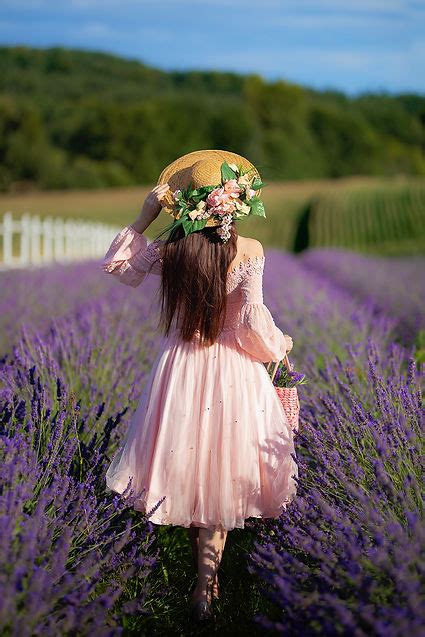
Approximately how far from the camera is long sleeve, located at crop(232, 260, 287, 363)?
2.45 metres

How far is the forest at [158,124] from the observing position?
54.2 meters

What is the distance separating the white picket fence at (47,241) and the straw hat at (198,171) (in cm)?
983

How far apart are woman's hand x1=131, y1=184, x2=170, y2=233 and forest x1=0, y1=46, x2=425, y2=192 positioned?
39435mm

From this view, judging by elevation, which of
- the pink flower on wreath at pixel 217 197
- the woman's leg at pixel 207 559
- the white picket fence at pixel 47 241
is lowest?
the white picket fence at pixel 47 241

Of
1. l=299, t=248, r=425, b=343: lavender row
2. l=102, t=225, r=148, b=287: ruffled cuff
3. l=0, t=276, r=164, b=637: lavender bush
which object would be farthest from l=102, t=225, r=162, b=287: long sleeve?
l=299, t=248, r=425, b=343: lavender row

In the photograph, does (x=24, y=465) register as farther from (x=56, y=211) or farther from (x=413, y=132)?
(x=413, y=132)

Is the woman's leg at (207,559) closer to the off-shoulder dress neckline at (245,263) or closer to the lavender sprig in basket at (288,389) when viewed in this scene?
the lavender sprig in basket at (288,389)

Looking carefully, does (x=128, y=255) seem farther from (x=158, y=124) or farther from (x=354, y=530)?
(x=158, y=124)

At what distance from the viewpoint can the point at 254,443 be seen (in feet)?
8.04

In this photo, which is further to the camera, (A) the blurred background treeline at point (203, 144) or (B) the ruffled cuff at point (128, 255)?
(A) the blurred background treeline at point (203, 144)

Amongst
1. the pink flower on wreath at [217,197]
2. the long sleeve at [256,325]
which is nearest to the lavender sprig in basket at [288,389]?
the long sleeve at [256,325]

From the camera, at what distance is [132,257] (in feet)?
8.59

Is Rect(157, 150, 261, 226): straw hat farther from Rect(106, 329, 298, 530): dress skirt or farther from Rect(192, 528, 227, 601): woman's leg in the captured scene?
Rect(192, 528, 227, 601): woman's leg

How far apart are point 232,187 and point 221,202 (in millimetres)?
65
